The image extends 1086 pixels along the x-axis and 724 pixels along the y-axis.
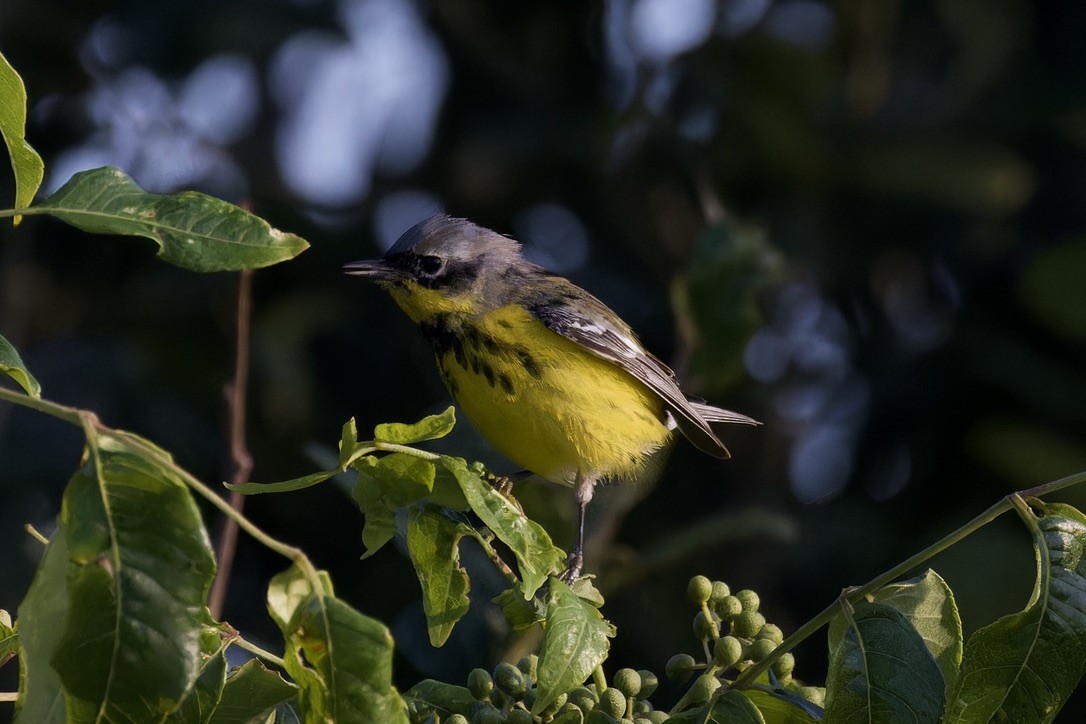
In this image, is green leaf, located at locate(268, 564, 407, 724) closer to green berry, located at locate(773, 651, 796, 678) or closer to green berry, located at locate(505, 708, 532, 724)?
green berry, located at locate(505, 708, 532, 724)

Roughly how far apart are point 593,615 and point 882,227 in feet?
12.4

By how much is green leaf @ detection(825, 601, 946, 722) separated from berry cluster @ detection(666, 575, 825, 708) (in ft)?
0.95

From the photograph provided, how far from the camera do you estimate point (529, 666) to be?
2.24 m

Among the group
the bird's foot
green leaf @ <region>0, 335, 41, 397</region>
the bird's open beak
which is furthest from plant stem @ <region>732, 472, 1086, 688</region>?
the bird's open beak

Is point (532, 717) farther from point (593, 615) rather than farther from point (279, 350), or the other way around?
point (279, 350)

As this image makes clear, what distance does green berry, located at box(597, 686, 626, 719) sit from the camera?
1.96 metres

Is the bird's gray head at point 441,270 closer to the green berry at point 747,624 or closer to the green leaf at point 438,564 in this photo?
the green berry at point 747,624

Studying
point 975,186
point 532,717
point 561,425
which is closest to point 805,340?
point 975,186

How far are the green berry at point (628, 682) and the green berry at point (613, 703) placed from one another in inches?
2.0

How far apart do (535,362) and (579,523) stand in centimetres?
50

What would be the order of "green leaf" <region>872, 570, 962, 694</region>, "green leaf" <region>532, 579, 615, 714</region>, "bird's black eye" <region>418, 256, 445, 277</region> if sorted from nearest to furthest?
"green leaf" <region>532, 579, 615, 714</region> < "green leaf" <region>872, 570, 962, 694</region> < "bird's black eye" <region>418, 256, 445, 277</region>

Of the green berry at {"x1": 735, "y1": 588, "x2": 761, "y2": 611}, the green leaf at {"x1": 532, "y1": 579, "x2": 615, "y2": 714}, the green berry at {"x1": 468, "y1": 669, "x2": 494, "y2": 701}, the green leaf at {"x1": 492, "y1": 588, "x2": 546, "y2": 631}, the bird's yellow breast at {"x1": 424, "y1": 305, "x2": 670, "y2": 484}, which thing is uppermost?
the green leaf at {"x1": 532, "y1": 579, "x2": 615, "y2": 714}

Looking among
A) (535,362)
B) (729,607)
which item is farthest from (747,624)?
(535,362)

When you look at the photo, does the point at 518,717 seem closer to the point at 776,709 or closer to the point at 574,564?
the point at 776,709
